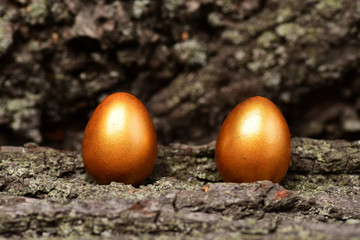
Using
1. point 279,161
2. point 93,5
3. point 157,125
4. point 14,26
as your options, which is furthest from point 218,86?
point 14,26

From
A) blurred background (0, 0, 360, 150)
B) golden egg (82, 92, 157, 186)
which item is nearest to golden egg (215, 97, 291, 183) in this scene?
golden egg (82, 92, 157, 186)

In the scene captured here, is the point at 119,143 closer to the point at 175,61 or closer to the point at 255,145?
the point at 255,145

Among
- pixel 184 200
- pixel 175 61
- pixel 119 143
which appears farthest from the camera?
pixel 175 61

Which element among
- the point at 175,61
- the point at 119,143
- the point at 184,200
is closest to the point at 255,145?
the point at 184,200

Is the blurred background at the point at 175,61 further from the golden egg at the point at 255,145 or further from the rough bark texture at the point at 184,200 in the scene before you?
the golden egg at the point at 255,145

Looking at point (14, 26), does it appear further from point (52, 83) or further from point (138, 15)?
point (138, 15)

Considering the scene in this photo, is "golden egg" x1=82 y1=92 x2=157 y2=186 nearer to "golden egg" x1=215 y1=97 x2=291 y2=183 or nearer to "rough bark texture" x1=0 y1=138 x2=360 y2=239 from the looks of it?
"rough bark texture" x1=0 y1=138 x2=360 y2=239

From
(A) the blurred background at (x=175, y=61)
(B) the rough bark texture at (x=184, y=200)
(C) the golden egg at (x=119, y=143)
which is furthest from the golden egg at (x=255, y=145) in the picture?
(A) the blurred background at (x=175, y=61)
